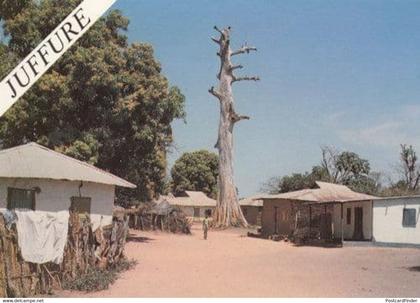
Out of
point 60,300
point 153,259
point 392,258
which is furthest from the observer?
point 392,258

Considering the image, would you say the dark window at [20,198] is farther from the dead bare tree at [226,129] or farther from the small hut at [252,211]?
the small hut at [252,211]

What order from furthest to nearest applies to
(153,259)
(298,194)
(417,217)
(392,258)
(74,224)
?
(298,194)
(417,217)
(392,258)
(153,259)
(74,224)

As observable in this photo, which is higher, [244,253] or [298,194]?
[298,194]

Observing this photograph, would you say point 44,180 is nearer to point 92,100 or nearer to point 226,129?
point 92,100

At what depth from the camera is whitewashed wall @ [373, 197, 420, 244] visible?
22203 millimetres

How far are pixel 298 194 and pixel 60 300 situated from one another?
19588 mm

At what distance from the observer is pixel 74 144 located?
20.3 m

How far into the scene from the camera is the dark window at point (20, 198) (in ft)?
53.7

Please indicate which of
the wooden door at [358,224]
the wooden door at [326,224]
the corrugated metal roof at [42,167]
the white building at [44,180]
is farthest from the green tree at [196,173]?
the corrugated metal roof at [42,167]

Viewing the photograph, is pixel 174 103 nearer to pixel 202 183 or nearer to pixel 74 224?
pixel 74 224

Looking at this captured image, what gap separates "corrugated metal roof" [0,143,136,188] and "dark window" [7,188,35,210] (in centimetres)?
82

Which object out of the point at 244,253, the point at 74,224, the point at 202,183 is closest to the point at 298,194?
the point at 244,253

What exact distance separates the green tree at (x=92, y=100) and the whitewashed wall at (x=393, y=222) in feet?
30.7

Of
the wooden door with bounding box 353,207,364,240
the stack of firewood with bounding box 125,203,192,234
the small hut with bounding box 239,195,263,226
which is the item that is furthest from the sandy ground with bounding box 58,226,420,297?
the small hut with bounding box 239,195,263,226
